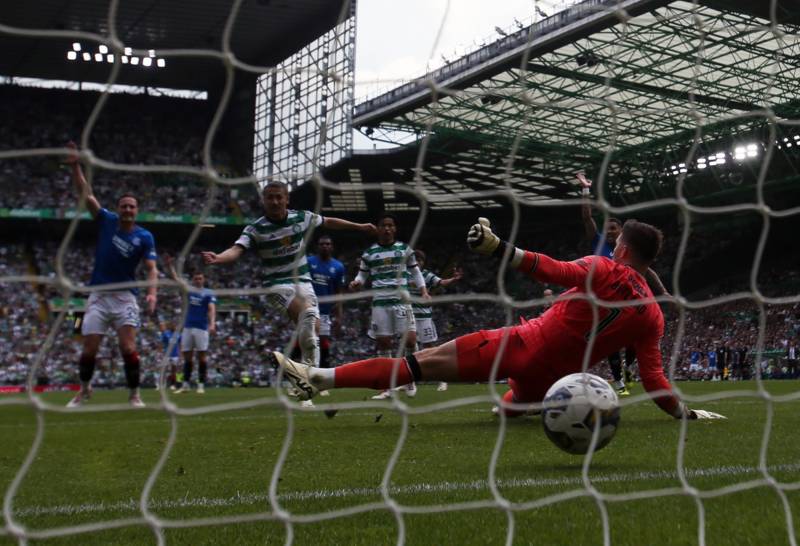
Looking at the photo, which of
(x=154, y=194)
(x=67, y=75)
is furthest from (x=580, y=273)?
(x=67, y=75)

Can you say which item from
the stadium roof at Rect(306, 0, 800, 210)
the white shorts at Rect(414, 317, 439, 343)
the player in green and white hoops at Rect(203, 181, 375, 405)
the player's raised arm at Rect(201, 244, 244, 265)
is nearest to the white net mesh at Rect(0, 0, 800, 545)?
the player's raised arm at Rect(201, 244, 244, 265)

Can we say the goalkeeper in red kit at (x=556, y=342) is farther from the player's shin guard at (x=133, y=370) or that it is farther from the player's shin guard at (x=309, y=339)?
the player's shin guard at (x=133, y=370)

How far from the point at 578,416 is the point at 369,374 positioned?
153 cm

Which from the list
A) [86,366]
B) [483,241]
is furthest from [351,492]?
[86,366]

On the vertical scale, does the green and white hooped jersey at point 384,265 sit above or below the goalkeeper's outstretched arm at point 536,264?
below

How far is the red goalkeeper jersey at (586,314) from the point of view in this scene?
15.5ft

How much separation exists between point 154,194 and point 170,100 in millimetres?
6008

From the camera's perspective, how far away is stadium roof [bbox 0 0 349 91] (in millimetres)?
30453

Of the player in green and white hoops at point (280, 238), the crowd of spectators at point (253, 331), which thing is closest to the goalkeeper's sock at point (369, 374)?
the player in green and white hoops at point (280, 238)

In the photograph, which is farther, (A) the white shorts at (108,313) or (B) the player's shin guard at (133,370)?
(B) the player's shin guard at (133,370)

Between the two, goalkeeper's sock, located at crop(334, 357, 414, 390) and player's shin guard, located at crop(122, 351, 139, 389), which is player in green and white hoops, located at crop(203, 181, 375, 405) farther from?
player's shin guard, located at crop(122, 351, 139, 389)

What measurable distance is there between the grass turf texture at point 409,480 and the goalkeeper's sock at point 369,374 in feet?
1.24

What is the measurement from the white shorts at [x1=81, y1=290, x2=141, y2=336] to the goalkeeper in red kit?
3.64 m

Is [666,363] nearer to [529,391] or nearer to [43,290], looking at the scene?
[43,290]
